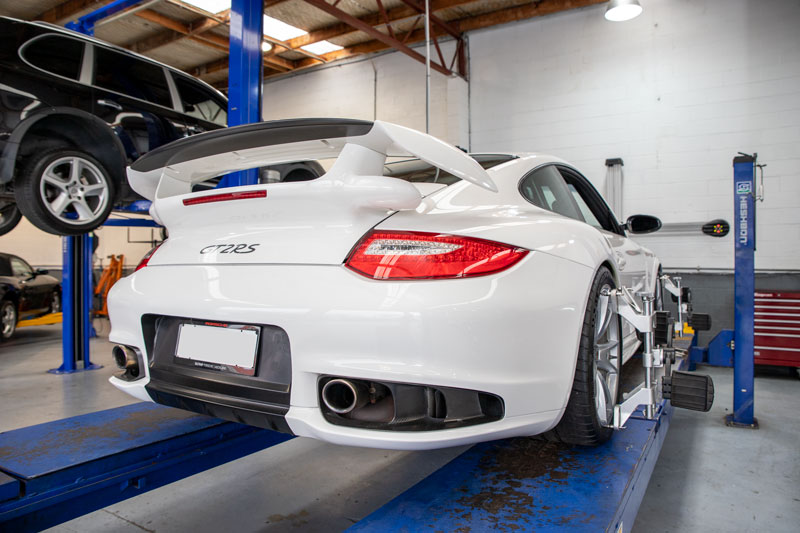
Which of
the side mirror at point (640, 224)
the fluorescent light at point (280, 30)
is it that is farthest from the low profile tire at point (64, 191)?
the fluorescent light at point (280, 30)

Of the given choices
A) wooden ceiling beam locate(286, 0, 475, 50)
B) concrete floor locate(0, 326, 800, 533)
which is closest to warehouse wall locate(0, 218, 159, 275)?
wooden ceiling beam locate(286, 0, 475, 50)

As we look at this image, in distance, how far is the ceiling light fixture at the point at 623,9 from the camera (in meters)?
5.70

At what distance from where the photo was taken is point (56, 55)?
11.2ft

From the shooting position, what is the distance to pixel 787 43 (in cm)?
626

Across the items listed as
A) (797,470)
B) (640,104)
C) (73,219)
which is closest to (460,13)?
(640,104)

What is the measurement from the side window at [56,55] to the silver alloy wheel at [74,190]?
565 mm

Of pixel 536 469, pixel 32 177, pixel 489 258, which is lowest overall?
pixel 536 469

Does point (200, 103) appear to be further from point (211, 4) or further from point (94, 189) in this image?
point (211, 4)

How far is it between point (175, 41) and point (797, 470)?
33.8 ft

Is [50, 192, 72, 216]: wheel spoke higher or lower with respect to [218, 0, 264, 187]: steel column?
lower

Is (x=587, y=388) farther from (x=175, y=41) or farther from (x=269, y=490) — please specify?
(x=175, y=41)

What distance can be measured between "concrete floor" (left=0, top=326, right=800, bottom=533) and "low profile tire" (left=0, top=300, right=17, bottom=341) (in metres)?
3.66

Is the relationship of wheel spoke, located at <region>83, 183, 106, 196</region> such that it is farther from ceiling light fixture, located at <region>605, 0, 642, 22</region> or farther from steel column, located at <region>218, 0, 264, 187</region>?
ceiling light fixture, located at <region>605, 0, 642, 22</region>

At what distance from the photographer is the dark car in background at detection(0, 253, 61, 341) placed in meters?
6.58
